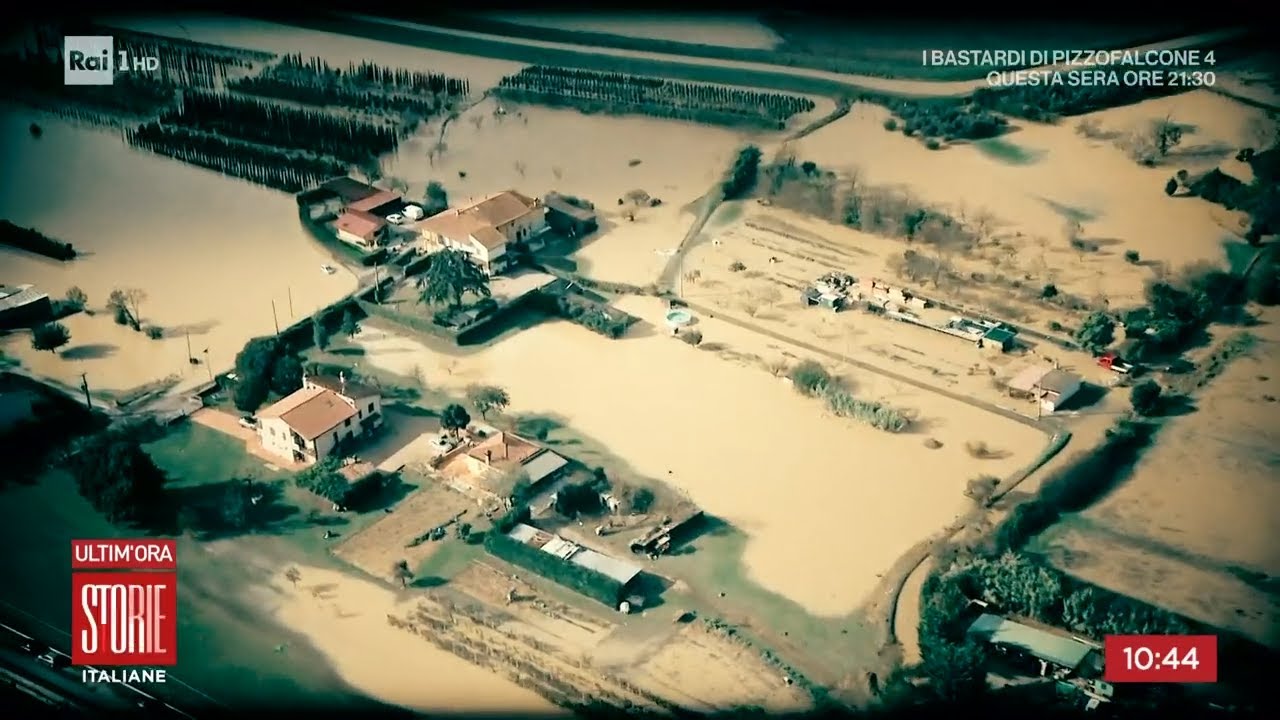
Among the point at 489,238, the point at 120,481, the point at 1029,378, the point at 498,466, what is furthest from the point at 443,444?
the point at 1029,378

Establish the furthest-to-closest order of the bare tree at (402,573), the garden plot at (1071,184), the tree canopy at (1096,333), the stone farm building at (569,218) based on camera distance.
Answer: the stone farm building at (569,218) → the garden plot at (1071,184) → the tree canopy at (1096,333) → the bare tree at (402,573)

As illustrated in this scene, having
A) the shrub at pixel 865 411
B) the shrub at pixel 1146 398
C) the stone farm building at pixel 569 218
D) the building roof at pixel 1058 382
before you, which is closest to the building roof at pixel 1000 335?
the building roof at pixel 1058 382

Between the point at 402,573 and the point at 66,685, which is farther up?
the point at 402,573

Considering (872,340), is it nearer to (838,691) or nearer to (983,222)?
(983,222)

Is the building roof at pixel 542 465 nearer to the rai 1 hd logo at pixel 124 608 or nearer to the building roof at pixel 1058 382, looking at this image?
the rai 1 hd logo at pixel 124 608

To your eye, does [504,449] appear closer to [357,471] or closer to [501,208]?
[357,471]
